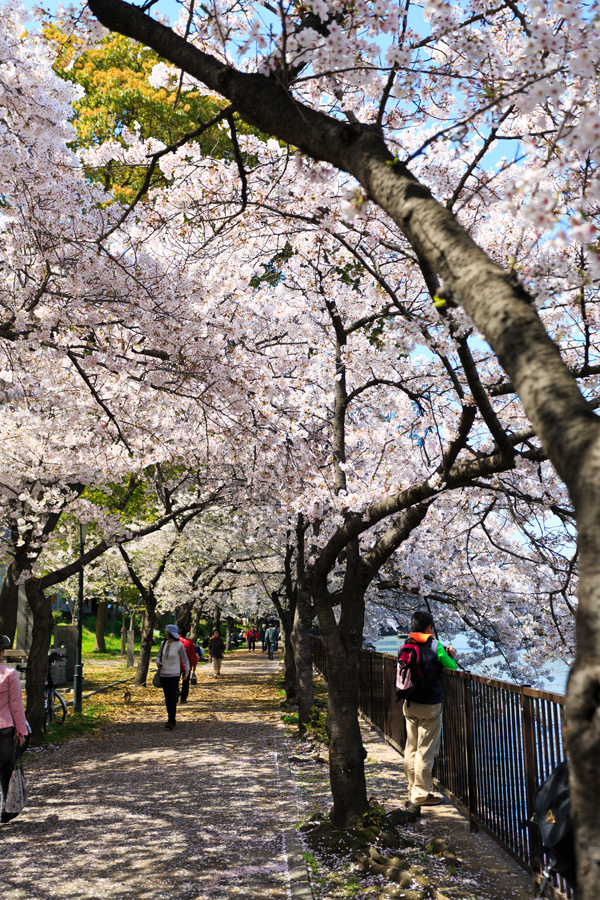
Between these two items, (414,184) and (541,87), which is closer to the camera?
(414,184)

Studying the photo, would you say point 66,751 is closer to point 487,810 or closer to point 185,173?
point 487,810

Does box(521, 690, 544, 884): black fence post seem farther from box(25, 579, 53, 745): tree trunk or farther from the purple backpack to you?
box(25, 579, 53, 745): tree trunk

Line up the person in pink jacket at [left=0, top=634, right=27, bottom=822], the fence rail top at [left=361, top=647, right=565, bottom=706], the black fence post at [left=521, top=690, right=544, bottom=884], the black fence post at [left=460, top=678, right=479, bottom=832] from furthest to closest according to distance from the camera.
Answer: the black fence post at [left=460, top=678, right=479, bottom=832] < the person in pink jacket at [left=0, top=634, right=27, bottom=822] < the black fence post at [left=521, top=690, right=544, bottom=884] < the fence rail top at [left=361, top=647, right=565, bottom=706]

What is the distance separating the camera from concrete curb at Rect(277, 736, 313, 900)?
5168mm

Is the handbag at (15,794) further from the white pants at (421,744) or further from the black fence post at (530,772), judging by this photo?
the black fence post at (530,772)

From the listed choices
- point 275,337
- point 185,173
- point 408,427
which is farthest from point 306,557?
point 185,173

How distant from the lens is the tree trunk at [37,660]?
1155 centimetres

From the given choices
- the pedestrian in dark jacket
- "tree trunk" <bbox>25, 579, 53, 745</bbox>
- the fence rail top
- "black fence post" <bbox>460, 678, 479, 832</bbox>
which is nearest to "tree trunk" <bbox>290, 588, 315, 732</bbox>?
"tree trunk" <bbox>25, 579, 53, 745</bbox>

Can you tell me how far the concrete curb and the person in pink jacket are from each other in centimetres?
242

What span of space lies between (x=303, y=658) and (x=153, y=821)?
5956mm

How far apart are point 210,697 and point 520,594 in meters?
8.81

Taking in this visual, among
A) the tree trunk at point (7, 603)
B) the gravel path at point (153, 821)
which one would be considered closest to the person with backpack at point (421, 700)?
the gravel path at point (153, 821)

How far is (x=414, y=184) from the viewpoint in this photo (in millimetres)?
2656

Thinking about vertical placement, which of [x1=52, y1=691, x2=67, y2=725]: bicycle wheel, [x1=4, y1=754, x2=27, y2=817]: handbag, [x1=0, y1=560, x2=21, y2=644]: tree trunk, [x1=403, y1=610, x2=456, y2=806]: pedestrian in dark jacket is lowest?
[x1=52, y1=691, x2=67, y2=725]: bicycle wheel
